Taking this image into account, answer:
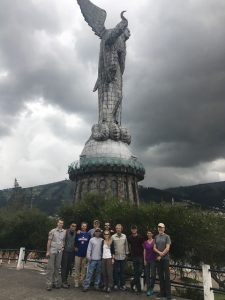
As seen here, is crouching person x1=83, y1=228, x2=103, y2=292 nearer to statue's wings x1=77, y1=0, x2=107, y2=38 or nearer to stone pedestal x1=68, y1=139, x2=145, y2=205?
stone pedestal x1=68, y1=139, x2=145, y2=205

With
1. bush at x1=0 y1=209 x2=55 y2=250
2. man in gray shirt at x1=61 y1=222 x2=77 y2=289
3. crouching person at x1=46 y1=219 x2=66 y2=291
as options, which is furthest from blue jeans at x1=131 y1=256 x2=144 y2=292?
bush at x1=0 y1=209 x2=55 y2=250

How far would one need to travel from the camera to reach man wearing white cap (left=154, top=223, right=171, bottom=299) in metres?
10.4

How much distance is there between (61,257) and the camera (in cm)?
1146

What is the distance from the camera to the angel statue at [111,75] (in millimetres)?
39312

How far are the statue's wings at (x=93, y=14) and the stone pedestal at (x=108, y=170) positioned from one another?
13.5 metres

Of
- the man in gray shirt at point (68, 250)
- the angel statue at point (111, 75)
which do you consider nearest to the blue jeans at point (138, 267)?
the man in gray shirt at point (68, 250)

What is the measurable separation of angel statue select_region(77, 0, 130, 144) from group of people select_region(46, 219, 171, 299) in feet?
89.6

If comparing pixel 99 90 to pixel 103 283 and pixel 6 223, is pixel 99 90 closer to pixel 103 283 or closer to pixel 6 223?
pixel 6 223

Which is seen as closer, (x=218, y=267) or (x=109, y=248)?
(x=109, y=248)

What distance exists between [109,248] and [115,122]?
96.5ft

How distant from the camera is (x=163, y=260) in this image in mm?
10594

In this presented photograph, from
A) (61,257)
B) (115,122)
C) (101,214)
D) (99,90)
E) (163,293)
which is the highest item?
(99,90)

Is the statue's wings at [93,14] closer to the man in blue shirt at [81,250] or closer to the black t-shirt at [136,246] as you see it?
the man in blue shirt at [81,250]

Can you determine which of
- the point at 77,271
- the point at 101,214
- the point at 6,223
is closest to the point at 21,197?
the point at 6,223
